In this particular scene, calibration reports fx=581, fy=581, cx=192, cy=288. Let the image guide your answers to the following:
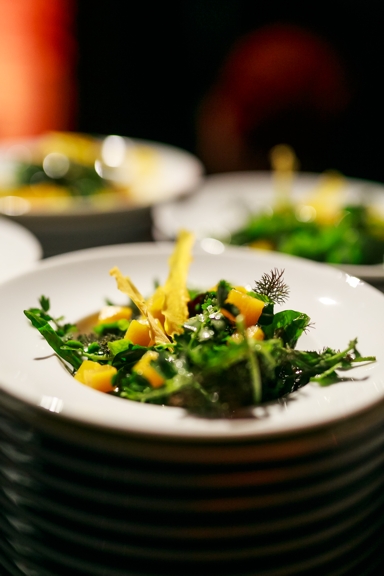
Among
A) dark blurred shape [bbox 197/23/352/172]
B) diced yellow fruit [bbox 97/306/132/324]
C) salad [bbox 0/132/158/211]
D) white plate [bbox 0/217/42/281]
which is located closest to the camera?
diced yellow fruit [bbox 97/306/132/324]

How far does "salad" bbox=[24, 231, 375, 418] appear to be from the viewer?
2.75ft

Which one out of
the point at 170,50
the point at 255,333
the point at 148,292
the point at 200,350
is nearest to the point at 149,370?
the point at 200,350

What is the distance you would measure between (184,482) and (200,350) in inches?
8.7

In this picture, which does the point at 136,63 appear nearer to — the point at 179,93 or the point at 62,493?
the point at 179,93

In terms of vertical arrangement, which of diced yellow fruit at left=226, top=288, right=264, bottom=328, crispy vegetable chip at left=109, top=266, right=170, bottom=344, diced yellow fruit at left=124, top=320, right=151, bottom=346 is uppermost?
diced yellow fruit at left=226, top=288, right=264, bottom=328

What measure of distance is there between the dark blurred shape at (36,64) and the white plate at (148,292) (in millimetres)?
4759

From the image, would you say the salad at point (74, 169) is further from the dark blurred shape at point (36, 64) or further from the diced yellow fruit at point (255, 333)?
the dark blurred shape at point (36, 64)

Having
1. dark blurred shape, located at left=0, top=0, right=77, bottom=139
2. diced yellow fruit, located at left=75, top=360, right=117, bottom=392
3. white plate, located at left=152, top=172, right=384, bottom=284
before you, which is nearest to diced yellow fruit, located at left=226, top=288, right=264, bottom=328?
diced yellow fruit, located at left=75, top=360, right=117, bottom=392

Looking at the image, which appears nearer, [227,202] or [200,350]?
[200,350]

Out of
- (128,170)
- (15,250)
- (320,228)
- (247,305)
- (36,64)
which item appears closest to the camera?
(247,305)

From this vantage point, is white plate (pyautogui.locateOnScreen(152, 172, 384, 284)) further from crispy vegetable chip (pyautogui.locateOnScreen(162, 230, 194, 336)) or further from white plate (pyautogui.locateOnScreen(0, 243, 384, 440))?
crispy vegetable chip (pyautogui.locateOnScreen(162, 230, 194, 336))

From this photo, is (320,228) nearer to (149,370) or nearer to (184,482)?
(149,370)

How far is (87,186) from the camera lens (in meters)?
2.54

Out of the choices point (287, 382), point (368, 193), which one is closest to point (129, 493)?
point (287, 382)
